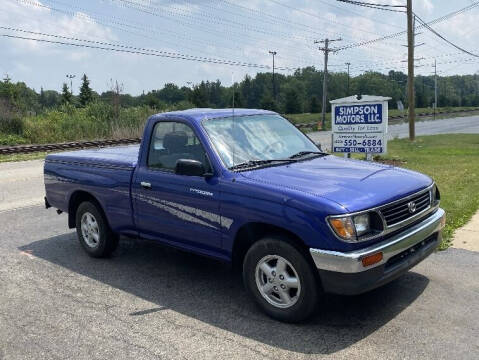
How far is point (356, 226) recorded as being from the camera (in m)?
3.89

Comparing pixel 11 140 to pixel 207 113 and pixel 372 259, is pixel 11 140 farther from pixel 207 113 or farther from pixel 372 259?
pixel 372 259

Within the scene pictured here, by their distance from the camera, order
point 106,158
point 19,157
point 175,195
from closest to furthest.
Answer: point 175,195 → point 106,158 → point 19,157

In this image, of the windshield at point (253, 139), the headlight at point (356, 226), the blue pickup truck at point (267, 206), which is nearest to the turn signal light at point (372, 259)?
the blue pickup truck at point (267, 206)

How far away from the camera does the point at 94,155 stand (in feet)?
21.6

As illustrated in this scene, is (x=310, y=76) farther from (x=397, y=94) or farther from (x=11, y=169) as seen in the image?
(x=11, y=169)

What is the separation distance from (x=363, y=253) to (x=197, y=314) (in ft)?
5.30

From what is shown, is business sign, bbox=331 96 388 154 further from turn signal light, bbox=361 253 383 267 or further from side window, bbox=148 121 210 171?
turn signal light, bbox=361 253 383 267

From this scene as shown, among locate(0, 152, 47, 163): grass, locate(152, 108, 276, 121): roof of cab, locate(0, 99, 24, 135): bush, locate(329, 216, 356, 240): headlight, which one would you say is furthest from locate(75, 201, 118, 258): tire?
locate(0, 99, 24, 135): bush

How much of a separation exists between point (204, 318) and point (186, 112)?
2197mm

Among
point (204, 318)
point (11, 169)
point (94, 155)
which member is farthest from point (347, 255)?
Result: point (11, 169)

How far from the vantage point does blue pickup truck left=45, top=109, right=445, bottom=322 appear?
3924mm

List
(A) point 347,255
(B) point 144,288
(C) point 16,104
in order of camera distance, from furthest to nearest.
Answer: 1. (C) point 16,104
2. (B) point 144,288
3. (A) point 347,255

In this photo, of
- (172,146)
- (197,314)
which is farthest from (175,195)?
(197,314)

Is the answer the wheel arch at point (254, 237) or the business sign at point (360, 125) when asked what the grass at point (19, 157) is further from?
the wheel arch at point (254, 237)
